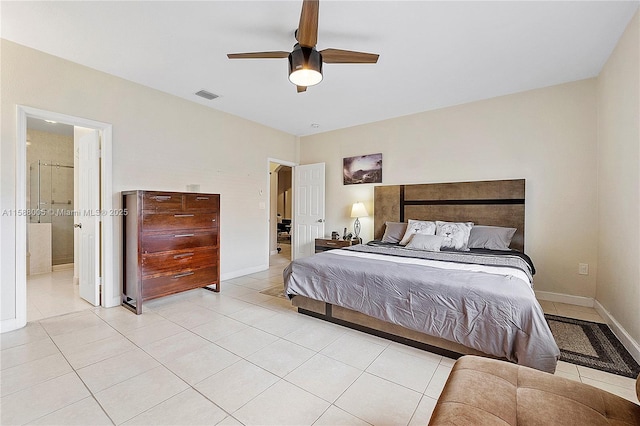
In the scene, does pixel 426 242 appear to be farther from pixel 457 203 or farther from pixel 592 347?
pixel 592 347

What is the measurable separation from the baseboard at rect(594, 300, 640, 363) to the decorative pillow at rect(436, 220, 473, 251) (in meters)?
1.39

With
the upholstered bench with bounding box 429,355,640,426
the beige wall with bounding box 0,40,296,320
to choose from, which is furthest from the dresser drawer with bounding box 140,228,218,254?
the upholstered bench with bounding box 429,355,640,426

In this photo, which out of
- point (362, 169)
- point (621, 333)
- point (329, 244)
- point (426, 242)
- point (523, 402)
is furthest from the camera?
point (362, 169)

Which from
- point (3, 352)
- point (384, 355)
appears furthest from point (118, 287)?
point (384, 355)

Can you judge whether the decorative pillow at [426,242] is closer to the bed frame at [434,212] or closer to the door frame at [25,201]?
the bed frame at [434,212]

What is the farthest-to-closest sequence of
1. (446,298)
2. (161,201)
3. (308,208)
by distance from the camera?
(308,208)
(161,201)
(446,298)

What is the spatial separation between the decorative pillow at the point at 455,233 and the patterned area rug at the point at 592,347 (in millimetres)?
1134

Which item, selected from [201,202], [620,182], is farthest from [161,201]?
[620,182]

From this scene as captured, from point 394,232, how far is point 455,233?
0.87 meters

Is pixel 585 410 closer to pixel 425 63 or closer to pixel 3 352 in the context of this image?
pixel 425 63

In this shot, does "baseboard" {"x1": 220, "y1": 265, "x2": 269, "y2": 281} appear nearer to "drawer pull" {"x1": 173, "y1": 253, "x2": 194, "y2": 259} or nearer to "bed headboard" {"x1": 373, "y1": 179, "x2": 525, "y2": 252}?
"drawer pull" {"x1": 173, "y1": 253, "x2": 194, "y2": 259}

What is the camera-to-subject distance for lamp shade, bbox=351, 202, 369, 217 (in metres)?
4.82

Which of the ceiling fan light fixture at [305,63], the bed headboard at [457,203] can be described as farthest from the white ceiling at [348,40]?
the bed headboard at [457,203]

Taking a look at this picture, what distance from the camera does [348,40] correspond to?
2590 millimetres
